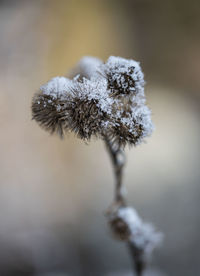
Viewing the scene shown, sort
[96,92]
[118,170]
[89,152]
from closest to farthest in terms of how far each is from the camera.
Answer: [96,92] → [118,170] → [89,152]

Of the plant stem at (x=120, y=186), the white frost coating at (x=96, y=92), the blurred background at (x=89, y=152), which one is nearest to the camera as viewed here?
the white frost coating at (x=96, y=92)

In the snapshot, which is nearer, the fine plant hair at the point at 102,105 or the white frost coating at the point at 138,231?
the fine plant hair at the point at 102,105

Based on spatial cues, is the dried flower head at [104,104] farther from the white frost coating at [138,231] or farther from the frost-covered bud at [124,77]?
the white frost coating at [138,231]

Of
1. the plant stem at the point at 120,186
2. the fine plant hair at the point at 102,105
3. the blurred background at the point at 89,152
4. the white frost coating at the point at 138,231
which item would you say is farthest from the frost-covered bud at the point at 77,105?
the blurred background at the point at 89,152

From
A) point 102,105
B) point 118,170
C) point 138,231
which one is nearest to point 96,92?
point 102,105

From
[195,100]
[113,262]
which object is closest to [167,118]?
[195,100]

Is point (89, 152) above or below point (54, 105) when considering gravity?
above

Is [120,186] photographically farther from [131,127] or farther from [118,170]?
[131,127]
